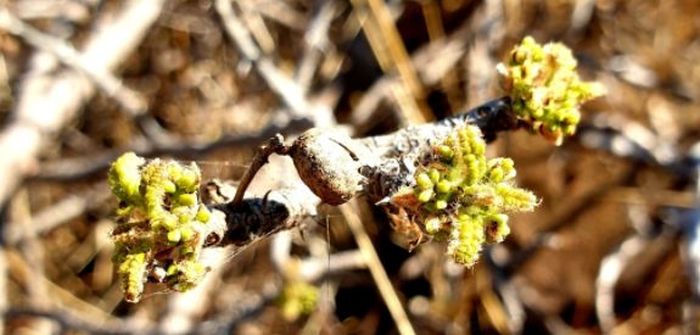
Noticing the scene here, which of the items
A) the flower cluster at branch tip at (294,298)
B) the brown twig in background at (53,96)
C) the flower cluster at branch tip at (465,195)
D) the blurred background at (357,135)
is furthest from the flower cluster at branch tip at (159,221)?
the brown twig in background at (53,96)

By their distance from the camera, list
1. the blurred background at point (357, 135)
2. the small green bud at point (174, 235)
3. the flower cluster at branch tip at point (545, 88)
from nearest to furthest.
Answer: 1. the small green bud at point (174, 235)
2. the flower cluster at branch tip at point (545, 88)
3. the blurred background at point (357, 135)

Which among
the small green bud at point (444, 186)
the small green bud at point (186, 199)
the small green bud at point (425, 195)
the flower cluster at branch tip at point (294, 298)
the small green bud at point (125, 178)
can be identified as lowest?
the small green bud at point (425, 195)

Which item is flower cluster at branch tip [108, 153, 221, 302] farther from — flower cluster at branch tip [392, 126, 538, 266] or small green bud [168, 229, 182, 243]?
flower cluster at branch tip [392, 126, 538, 266]

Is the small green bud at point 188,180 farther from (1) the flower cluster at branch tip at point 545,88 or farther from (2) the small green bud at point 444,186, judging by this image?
(1) the flower cluster at branch tip at point 545,88

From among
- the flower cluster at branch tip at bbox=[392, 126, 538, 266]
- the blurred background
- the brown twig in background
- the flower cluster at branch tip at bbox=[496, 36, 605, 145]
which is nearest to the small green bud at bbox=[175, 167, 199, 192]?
the flower cluster at branch tip at bbox=[392, 126, 538, 266]

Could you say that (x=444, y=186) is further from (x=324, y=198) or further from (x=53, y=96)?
(x=53, y=96)

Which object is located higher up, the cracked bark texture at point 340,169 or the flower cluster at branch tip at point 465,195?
the cracked bark texture at point 340,169
